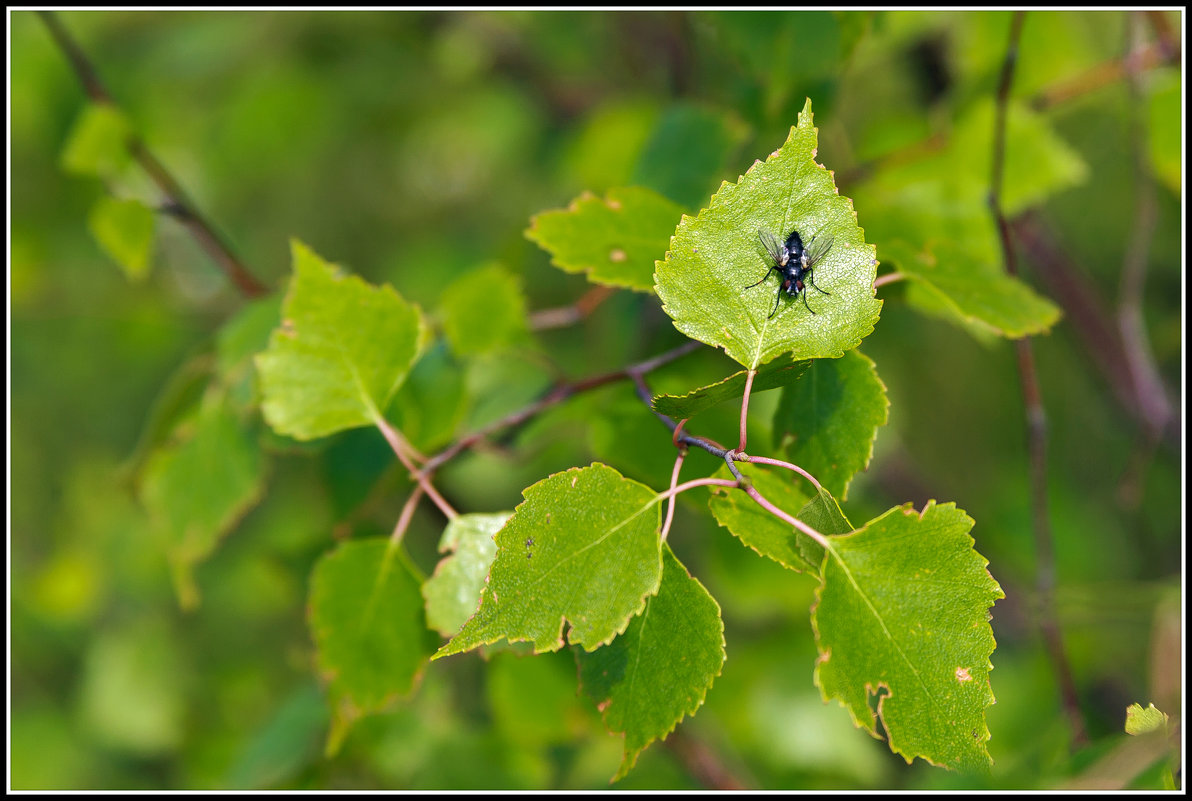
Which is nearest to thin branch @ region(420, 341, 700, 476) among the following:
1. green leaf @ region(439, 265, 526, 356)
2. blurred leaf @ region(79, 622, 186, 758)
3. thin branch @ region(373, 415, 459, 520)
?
thin branch @ region(373, 415, 459, 520)

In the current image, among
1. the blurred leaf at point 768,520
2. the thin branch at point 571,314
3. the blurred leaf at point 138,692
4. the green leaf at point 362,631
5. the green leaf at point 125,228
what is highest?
the green leaf at point 125,228

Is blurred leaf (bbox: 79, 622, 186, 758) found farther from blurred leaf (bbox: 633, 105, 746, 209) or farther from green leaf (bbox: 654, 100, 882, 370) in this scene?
green leaf (bbox: 654, 100, 882, 370)

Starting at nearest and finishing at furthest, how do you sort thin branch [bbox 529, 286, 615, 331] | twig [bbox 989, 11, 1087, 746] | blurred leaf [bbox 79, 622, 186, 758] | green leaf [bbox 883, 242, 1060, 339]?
green leaf [bbox 883, 242, 1060, 339] → twig [bbox 989, 11, 1087, 746] → thin branch [bbox 529, 286, 615, 331] → blurred leaf [bbox 79, 622, 186, 758]

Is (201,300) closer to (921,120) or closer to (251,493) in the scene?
(251,493)

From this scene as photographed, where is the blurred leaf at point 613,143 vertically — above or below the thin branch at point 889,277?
below

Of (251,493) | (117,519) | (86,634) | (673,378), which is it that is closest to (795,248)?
(673,378)

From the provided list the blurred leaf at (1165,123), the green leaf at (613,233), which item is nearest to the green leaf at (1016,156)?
the blurred leaf at (1165,123)

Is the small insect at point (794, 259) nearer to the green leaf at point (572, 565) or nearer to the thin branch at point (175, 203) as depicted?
the green leaf at point (572, 565)
